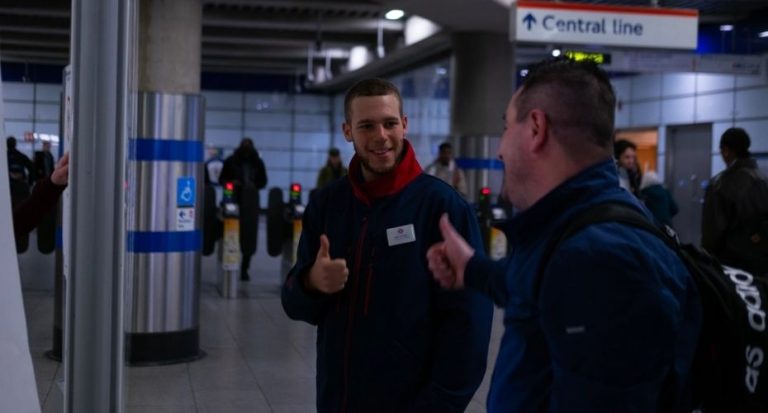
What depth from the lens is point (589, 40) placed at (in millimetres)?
9844

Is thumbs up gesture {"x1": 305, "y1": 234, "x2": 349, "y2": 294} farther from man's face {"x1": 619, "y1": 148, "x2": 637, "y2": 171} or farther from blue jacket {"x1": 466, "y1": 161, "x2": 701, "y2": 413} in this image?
man's face {"x1": 619, "y1": 148, "x2": 637, "y2": 171}

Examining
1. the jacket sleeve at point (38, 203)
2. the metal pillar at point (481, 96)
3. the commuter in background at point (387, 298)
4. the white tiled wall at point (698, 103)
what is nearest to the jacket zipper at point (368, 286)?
the commuter in background at point (387, 298)

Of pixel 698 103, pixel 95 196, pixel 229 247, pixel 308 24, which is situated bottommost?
pixel 229 247

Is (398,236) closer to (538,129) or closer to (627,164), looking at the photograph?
(538,129)

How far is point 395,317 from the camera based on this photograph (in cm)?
265

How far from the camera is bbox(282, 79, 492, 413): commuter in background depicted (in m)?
2.64

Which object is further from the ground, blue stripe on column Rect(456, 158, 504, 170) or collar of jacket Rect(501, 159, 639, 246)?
blue stripe on column Rect(456, 158, 504, 170)

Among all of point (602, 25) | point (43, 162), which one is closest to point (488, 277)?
point (602, 25)

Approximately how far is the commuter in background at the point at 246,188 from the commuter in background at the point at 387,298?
9289mm

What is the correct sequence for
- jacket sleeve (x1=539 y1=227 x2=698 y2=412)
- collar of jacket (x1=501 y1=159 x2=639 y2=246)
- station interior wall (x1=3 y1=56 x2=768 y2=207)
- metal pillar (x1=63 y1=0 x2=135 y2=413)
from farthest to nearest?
station interior wall (x1=3 y1=56 x2=768 y2=207) → metal pillar (x1=63 y1=0 x2=135 y2=413) → collar of jacket (x1=501 y1=159 x2=639 y2=246) → jacket sleeve (x1=539 y1=227 x2=698 y2=412)

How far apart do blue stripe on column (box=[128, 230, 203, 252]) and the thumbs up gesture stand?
4877 millimetres

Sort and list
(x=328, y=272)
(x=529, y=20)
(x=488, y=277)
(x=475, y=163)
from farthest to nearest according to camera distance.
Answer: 1. (x=475, y=163)
2. (x=529, y=20)
3. (x=328, y=272)
4. (x=488, y=277)

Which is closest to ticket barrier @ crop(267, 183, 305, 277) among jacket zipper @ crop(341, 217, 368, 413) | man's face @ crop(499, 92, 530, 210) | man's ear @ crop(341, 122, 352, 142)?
man's ear @ crop(341, 122, 352, 142)

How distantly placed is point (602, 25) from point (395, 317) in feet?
25.6
